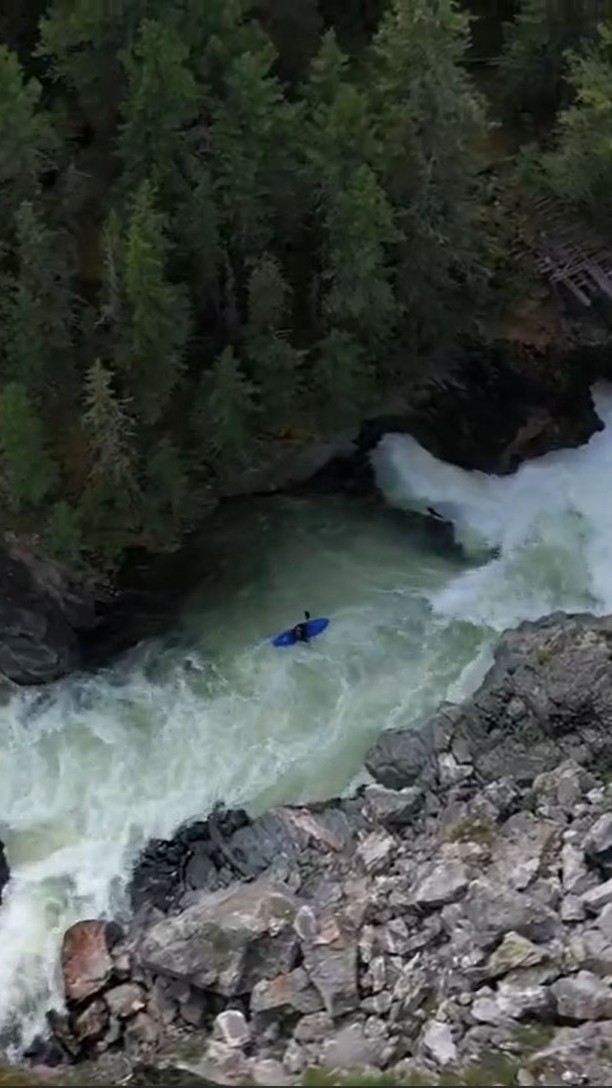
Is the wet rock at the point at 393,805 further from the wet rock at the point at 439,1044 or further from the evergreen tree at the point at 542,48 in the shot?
the evergreen tree at the point at 542,48

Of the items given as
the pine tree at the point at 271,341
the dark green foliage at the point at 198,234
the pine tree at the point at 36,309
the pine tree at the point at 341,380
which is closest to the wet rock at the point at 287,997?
the dark green foliage at the point at 198,234

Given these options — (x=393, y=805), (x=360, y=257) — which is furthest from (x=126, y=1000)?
(x=360, y=257)

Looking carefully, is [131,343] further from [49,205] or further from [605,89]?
[605,89]

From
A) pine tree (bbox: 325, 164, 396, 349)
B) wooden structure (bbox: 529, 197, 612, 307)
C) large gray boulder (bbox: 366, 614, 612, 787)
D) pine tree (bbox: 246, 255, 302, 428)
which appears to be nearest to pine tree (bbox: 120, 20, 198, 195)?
pine tree (bbox: 246, 255, 302, 428)

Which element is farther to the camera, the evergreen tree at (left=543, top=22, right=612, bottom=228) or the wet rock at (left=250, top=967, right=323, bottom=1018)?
the evergreen tree at (left=543, top=22, right=612, bottom=228)

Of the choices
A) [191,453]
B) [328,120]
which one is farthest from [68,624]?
[328,120]

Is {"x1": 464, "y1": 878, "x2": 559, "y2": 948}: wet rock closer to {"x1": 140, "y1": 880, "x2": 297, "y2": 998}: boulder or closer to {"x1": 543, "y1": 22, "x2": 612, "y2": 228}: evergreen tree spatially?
{"x1": 140, "y1": 880, "x2": 297, "y2": 998}: boulder

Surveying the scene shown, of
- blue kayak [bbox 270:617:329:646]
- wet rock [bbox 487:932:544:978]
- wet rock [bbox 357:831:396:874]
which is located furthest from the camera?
blue kayak [bbox 270:617:329:646]

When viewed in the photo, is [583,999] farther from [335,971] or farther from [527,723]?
[527,723]
